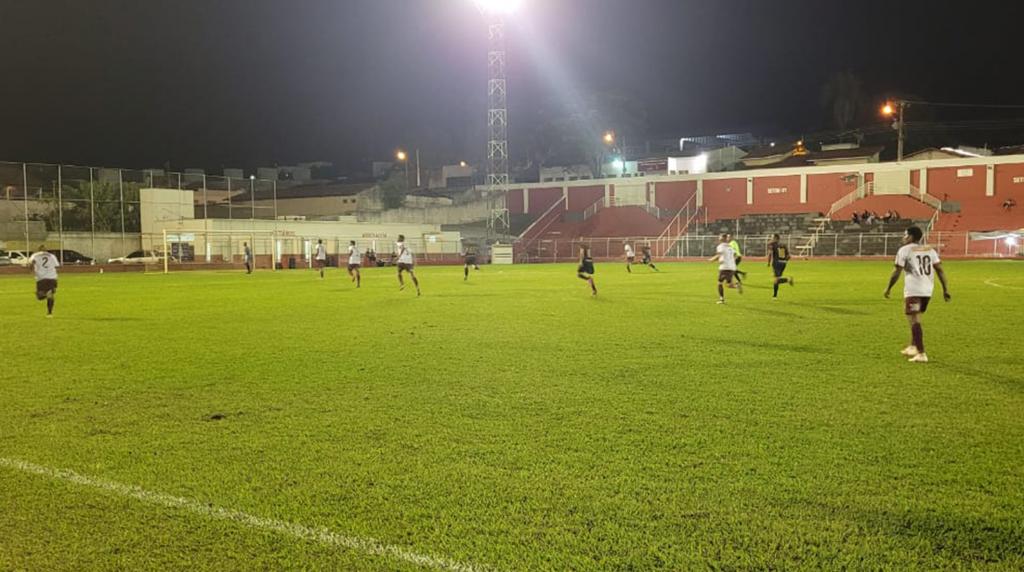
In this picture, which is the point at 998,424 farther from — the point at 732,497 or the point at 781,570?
the point at 781,570

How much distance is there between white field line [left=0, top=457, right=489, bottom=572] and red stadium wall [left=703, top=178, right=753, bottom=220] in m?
61.3

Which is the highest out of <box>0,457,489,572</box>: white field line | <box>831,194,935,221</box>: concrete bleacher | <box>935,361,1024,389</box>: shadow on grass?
<box>831,194,935,221</box>: concrete bleacher

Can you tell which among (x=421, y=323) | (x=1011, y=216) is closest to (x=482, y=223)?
(x=1011, y=216)

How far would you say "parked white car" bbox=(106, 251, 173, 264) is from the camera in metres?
45.6

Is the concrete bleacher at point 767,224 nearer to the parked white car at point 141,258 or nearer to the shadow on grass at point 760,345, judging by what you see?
the parked white car at point 141,258

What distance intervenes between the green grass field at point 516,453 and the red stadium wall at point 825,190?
171 ft

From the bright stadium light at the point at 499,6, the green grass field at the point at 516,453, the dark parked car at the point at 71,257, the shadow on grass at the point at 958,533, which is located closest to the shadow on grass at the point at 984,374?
the green grass field at the point at 516,453

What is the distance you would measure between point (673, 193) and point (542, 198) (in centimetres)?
1434

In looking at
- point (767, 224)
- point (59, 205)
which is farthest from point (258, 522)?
point (767, 224)

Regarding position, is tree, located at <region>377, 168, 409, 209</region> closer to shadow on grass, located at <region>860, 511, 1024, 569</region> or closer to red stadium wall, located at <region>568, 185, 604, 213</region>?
red stadium wall, located at <region>568, 185, 604, 213</region>

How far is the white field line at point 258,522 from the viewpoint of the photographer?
338 centimetres

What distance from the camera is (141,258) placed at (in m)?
47.5

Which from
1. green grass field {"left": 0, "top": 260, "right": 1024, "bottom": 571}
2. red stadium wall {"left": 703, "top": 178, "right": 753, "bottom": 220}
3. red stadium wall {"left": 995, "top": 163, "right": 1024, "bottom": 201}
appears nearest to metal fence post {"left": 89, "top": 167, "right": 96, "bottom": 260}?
green grass field {"left": 0, "top": 260, "right": 1024, "bottom": 571}

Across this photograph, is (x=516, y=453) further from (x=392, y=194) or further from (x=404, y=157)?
(x=404, y=157)
